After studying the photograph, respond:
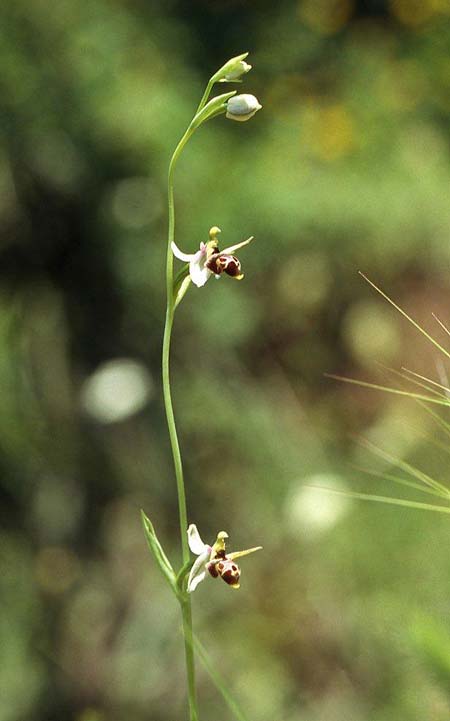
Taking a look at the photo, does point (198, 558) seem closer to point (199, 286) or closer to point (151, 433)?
point (199, 286)

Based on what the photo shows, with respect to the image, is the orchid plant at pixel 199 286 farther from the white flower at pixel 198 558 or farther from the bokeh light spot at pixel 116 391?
the bokeh light spot at pixel 116 391

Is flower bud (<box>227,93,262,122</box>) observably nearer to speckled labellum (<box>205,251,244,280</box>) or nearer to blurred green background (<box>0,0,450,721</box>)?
speckled labellum (<box>205,251,244,280</box>)

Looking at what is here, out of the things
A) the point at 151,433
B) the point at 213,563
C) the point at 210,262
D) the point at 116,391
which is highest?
the point at 210,262

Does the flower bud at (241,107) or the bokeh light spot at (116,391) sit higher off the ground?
the flower bud at (241,107)

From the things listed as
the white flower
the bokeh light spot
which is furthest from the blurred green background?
the white flower

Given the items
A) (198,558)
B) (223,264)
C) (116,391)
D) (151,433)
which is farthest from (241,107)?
(151,433)

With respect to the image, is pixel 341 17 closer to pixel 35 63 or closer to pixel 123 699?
pixel 35 63

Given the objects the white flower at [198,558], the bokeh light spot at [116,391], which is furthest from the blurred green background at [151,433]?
the white flower at [198,558]

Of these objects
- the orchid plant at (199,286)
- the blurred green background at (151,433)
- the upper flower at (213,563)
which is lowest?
the blurred green background at (151,433)

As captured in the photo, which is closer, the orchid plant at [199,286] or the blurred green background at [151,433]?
the orchid plant at [199,286]
